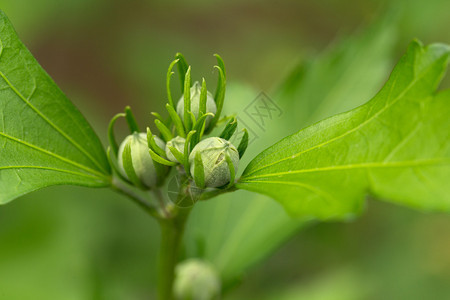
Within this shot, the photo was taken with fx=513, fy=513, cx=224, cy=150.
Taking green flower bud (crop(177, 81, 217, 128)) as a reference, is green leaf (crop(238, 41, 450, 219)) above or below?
below

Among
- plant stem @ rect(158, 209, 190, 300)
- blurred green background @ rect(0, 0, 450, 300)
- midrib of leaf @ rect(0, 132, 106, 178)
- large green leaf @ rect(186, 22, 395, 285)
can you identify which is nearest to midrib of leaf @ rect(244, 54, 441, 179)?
plant stem @ rect(158, 209, 190, 300)

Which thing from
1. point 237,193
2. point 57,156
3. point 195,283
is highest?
point 57,156

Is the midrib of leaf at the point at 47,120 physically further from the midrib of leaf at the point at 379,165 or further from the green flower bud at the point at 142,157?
the midrib of leaf at the point at 379,165

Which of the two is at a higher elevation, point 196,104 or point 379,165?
point 196,104

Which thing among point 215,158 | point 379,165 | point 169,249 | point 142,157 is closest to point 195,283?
point 169,249

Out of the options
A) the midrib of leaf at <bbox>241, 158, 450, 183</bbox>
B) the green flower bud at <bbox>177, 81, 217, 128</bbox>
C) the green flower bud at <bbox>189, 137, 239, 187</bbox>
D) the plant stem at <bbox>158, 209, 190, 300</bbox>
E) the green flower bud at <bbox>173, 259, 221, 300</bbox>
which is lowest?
the green flower bud at <bbox>173, 259, 221, 300</bbox>

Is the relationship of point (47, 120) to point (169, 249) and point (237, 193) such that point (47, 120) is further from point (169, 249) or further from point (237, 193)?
point (237, 193)

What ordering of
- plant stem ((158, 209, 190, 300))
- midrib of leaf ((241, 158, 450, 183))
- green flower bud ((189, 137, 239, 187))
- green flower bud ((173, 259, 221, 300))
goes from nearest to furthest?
midrib of leaf ((241, 158, 450, 183)) → green flower bud ((189, 137, 239, 187)) → plant stem ((158, 209, 190, 300)) → green flower bud ((173, 259, 221, 300))

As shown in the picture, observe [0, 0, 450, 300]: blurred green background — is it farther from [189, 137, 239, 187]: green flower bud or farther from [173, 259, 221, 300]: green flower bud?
[189, 137, 239, 187]: green flower bud

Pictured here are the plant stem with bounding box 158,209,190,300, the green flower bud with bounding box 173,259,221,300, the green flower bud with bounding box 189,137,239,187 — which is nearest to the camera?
the green flower bud with bounding box 189,137,239,187
